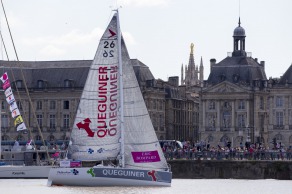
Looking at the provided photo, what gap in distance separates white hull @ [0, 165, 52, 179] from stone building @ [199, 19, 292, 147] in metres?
60.3

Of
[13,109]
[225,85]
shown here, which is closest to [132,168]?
[13,109]

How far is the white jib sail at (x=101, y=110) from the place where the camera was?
8381 cm

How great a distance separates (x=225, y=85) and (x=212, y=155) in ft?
155

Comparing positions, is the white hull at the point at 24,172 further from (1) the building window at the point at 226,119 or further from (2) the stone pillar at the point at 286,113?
(1) the building window at the point at 226,119

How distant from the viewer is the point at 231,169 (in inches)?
4503

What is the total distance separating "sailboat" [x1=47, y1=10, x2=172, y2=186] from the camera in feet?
275

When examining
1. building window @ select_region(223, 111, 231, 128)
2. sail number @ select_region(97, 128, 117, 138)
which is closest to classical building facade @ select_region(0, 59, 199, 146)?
building window @ select_region(223, 111, 231, 128)

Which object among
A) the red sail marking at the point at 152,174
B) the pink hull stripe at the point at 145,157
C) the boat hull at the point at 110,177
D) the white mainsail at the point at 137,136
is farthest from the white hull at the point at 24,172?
the red sail marking at the point at 152,174

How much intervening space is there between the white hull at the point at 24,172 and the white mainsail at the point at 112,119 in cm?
1830

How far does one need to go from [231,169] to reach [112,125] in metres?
32.0

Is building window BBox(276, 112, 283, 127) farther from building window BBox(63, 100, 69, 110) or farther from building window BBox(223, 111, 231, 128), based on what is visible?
building window BBox(63, 100, 69, 110)

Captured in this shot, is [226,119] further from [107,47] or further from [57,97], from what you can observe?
[107,47]

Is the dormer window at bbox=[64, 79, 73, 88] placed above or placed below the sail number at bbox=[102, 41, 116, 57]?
above

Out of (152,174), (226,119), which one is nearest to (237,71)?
(226,119)
